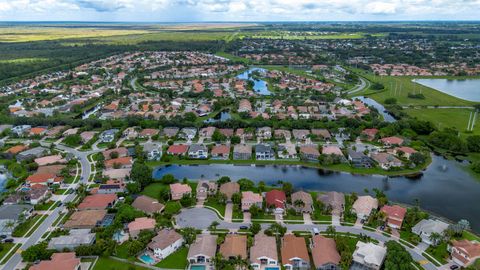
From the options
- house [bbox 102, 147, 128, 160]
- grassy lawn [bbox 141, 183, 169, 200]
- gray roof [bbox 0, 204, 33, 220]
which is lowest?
grassy lawn [bbox 141, 183, 169, 200]

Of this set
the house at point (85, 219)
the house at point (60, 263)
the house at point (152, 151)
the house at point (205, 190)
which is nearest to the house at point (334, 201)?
the house at point (205, 190)

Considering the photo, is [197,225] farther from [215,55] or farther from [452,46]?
[452,46]

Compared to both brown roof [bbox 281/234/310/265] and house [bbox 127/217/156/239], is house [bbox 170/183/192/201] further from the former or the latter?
brown roof [bbox 281/234/310/265]

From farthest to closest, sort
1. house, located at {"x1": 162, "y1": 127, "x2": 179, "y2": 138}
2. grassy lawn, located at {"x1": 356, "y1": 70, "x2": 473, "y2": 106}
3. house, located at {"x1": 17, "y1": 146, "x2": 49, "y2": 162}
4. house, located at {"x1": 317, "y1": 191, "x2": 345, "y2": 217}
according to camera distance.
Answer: grassy lawn, located at {"x1": 356, "y1": 70, "x2": 473, "y2": 106}
house, located at {"x1": 162, "y1": 127, "x2": 179, "y2": 138}
house, located at {"x1": 17, "y1": 146, "x2": 49, "y2": 162}
house, located at {"x1": 317, "y1": 191, "x2": 345, "y2": 217}

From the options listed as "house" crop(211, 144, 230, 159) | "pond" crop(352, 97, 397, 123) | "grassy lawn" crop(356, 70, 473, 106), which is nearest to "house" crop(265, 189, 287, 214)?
"house" crop(211, 144, 230, 159)

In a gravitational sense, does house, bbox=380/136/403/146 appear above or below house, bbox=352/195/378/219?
above

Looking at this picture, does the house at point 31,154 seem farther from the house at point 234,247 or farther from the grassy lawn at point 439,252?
the grassy lawn at point 439,252

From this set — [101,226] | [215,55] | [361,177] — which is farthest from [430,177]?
[215,55]
